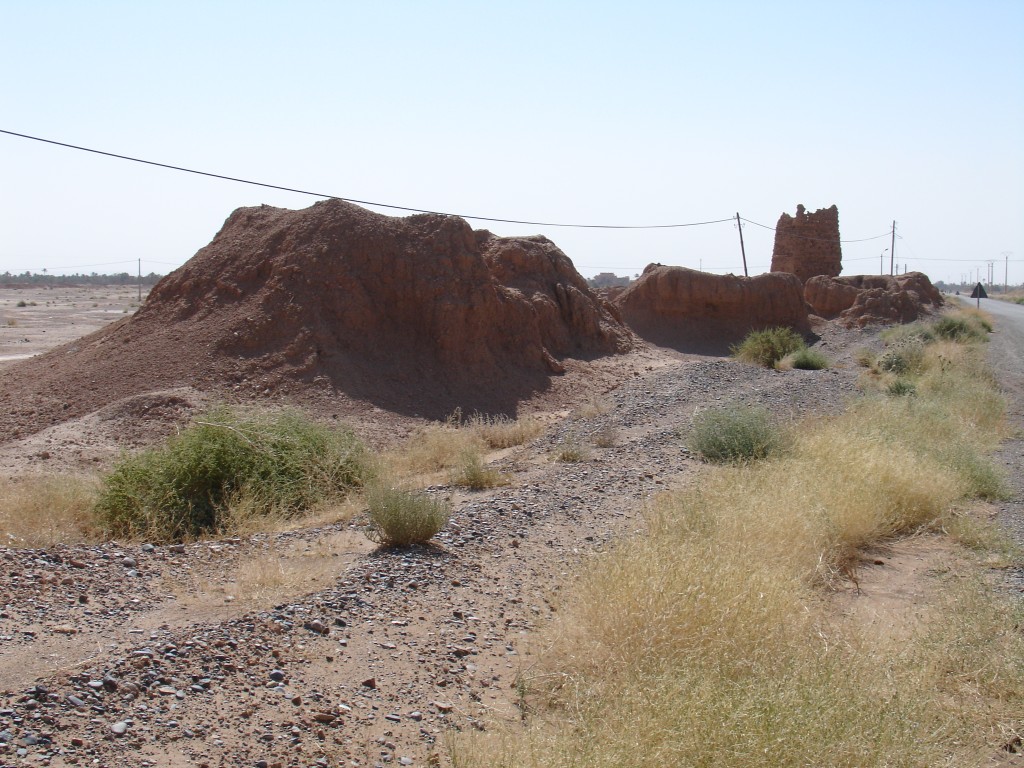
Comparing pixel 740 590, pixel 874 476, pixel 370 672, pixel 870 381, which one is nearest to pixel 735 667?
pixel 740 590

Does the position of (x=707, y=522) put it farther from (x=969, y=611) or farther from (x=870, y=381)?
(x=870, y=381)

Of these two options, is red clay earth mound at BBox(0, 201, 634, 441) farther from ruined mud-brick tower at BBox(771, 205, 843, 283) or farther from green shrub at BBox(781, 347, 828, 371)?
ruined mud-brick tower at BBox(771, 205, 843, 283)

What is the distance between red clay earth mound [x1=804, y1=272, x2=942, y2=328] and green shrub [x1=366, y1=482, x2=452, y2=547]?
102 feet

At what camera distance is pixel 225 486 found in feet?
32.2

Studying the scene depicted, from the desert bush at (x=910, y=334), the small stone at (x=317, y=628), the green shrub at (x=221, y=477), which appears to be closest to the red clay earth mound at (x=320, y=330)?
the green shrub at (x=221, y=477)

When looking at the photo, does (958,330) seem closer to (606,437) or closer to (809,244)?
(809,244)

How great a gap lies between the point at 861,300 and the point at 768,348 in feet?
40.6

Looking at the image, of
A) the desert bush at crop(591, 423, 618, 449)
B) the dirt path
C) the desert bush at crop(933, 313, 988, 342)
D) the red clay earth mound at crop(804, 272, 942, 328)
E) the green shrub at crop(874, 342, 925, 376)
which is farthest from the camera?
the red clay earth mound at crop(804, 272, 942, 328)

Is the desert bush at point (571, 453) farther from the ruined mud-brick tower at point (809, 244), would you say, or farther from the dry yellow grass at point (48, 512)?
the ruined mud-brick tower at point (809, 244)

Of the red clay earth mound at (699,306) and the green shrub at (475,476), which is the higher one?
the red clay earth mound at (699,306)

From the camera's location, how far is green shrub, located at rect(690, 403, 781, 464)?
1121cm

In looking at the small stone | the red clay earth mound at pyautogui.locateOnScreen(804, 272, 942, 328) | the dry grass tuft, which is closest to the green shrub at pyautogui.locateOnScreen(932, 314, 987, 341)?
the red clay earth mound at pyautogui.locateOnScreen(804, 272, 942, 328)

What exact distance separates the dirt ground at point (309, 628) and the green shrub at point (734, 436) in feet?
2.66

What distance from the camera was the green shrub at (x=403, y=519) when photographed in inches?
303
